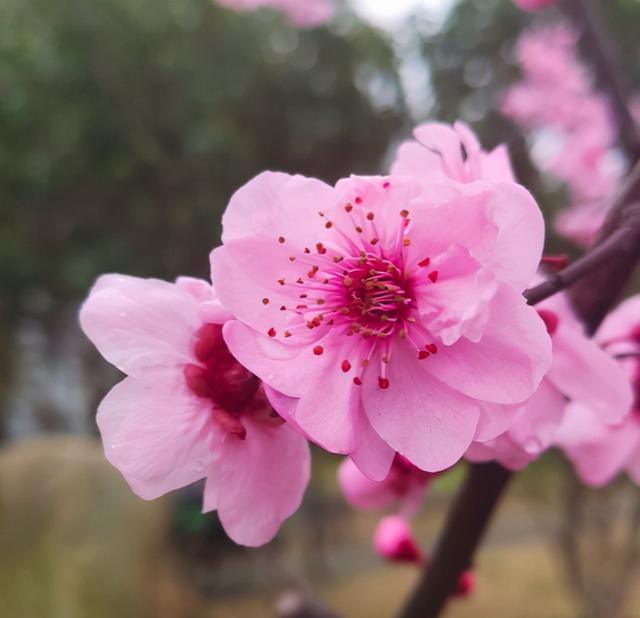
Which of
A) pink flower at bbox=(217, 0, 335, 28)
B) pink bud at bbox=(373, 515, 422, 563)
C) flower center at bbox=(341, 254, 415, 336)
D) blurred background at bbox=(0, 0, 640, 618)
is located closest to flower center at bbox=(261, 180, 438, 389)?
flower center at bbox=(341, 254, 415, 336)

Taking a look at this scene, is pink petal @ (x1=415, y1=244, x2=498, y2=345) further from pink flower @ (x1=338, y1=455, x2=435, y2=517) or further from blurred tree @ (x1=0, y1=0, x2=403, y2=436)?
blurred tree @ (x1=0, y1=0, x2=403, y2=436)

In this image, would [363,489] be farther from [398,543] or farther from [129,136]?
[129,136]

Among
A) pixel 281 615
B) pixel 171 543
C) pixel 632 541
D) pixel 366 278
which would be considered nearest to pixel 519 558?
pixel 632 541

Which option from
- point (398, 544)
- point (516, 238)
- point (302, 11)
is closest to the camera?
point (516, 238)

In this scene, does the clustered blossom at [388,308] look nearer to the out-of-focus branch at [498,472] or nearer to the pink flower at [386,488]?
the out-of-focus branch at [498,472]

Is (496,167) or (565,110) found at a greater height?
(496,167)

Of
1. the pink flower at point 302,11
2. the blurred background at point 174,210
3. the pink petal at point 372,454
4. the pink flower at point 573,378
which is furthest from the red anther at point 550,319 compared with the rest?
the pink flower at point 302,11

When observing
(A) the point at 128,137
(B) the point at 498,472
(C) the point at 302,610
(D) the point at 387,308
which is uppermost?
(D) the point at 387,308

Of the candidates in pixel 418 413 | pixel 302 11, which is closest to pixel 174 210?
pixel 302 11
